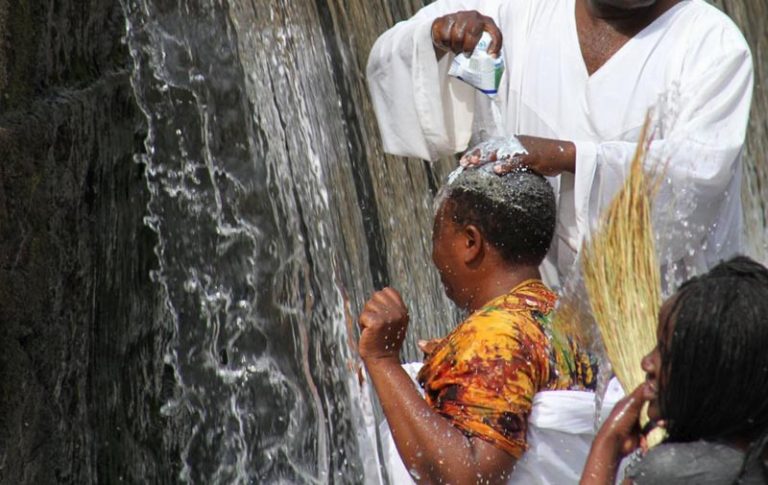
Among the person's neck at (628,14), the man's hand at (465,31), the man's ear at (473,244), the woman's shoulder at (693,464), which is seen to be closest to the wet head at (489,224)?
the man's ear at (473,244)

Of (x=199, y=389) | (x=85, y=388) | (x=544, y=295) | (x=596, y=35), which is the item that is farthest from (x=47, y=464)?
(x=596, y=35)

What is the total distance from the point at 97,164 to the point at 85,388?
650 mm

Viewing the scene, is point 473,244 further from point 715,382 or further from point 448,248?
point 715,382

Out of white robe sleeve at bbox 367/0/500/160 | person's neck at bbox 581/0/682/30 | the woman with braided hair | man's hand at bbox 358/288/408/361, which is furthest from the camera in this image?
white robe sleeve at bbox 367/0/500/160

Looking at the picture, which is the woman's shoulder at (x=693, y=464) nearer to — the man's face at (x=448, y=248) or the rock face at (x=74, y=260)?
the man's face at (x=448, y=248)

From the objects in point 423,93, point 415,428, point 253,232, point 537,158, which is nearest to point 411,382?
point 415,428

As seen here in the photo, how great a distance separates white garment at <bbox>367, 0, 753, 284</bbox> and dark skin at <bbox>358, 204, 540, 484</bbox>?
51 cm

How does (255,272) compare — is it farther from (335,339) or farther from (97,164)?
(97,164)

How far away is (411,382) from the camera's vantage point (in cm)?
323

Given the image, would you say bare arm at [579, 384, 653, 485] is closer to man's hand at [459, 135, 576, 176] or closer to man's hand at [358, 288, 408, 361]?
man's hand at [358, 288, 408, 361]

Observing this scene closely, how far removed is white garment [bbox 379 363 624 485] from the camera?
125 inches

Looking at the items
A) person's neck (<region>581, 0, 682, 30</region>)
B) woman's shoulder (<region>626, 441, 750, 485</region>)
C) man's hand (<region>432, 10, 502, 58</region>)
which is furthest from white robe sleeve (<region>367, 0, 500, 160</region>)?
woman's shoulder (<region>626, 441, 750, 485</region>)

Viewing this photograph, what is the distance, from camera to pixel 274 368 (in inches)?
189

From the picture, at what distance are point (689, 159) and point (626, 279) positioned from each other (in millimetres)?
544
